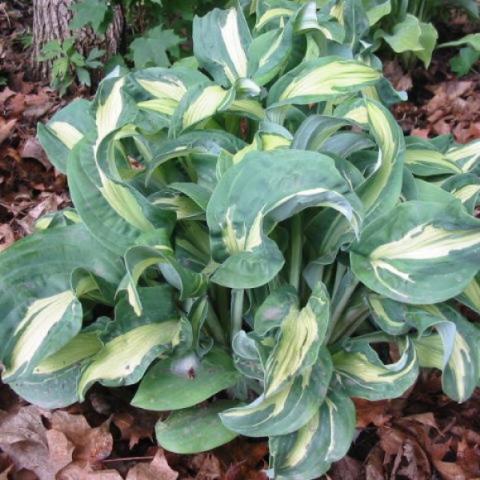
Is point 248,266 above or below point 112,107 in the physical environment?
below

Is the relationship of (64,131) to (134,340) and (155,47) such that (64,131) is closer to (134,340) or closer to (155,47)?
(134,340)

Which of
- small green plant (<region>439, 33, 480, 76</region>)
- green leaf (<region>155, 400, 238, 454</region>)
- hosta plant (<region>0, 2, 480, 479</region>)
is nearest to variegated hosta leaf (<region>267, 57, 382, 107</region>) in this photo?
hosta plant (<region>0, 2, 480, 479</region>)

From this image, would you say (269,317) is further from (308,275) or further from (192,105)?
(192,105)

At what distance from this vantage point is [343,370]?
4.31 ft

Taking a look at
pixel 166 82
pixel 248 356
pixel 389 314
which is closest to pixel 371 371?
pixel 389 314

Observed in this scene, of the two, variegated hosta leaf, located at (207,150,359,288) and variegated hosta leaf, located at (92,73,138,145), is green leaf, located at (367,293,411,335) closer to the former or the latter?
variegated hosta leaf, located at (207,150,359,288)

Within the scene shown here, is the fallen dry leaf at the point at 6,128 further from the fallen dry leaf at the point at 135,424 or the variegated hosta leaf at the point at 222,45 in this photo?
the fallen dry leaf at the point at 135,424

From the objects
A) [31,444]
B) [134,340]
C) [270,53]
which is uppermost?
[270,53]

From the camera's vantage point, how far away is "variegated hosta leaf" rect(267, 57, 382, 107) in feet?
4.33

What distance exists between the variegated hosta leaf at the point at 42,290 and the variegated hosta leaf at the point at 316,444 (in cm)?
47

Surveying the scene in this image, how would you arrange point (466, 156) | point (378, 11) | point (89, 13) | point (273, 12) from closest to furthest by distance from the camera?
point (466, 156)
point (273, 12)
point (89, 13)
point (378, 11)

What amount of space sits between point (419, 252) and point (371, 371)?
26cm

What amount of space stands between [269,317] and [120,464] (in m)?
0.50

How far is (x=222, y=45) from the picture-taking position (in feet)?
5.42
